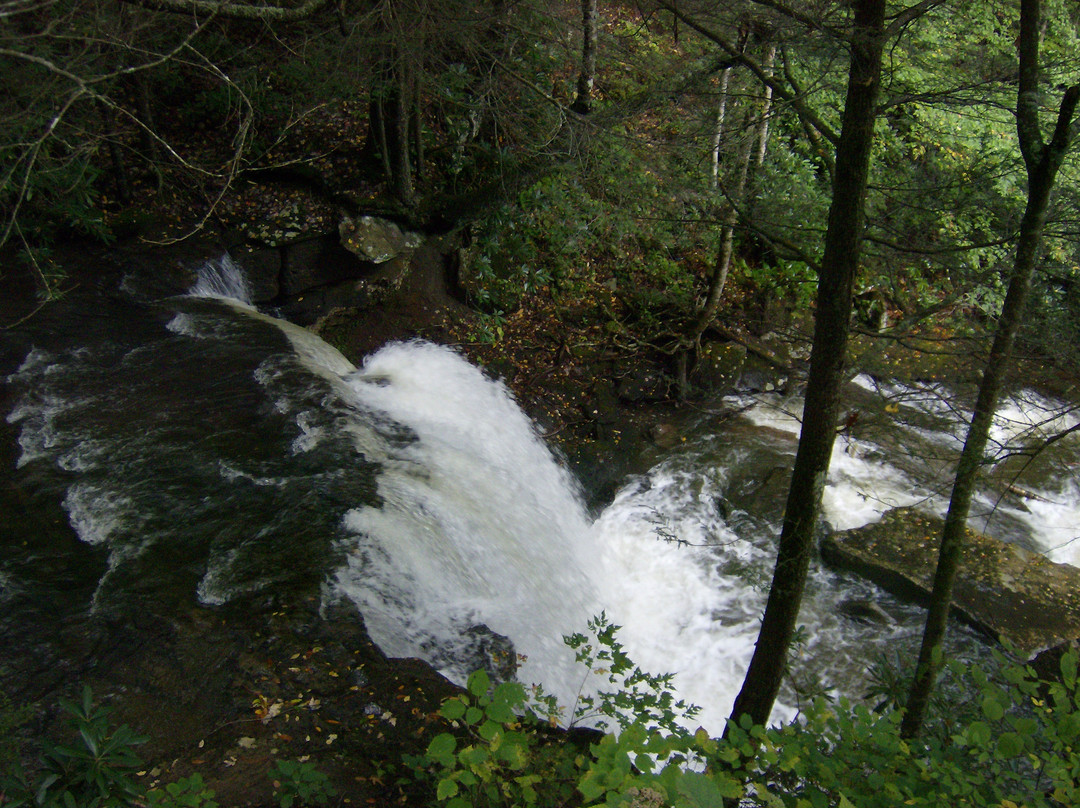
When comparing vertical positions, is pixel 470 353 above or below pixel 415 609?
above

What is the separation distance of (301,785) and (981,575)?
20.6 feet

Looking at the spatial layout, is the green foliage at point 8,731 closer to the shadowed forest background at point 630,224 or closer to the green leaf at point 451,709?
the shadowed forest background at point 630,224

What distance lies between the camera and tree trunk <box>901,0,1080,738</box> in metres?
3.47

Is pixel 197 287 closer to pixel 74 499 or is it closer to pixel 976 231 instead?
pixel 74 499

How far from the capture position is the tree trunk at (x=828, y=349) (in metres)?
3.16

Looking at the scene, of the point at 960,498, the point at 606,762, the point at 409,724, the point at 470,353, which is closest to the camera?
the point at 606,762

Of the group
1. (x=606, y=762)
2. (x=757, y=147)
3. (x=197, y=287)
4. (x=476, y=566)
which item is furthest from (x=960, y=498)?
(x=197, y=287)

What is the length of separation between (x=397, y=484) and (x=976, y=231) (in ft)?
15.1

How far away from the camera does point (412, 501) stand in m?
5.44

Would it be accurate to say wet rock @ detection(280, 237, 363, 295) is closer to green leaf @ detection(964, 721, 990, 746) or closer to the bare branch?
the bare branch

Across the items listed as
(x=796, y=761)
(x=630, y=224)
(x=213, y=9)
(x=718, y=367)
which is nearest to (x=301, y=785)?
(x=796, y=761)

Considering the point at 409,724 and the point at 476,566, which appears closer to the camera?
the point at 409,724

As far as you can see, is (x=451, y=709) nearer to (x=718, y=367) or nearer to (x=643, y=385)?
(x=643, y=385)

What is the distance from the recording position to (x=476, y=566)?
529cm
